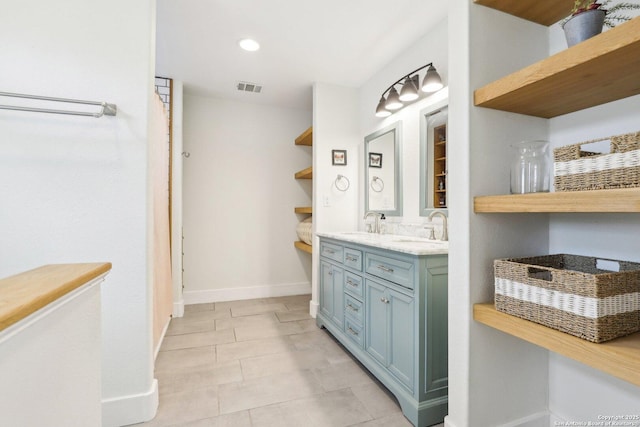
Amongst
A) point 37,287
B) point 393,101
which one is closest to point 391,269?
point 393,101

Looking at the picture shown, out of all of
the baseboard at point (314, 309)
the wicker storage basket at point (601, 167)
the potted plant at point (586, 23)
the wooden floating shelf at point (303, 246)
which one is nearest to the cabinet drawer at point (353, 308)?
the baseboard at point (314, 309)

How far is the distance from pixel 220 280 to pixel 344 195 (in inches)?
74.9

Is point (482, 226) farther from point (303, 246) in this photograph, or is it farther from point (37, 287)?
point (303, 246)

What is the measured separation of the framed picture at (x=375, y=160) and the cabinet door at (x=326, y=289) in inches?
42.7

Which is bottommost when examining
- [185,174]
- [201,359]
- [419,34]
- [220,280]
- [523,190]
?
[201,359]

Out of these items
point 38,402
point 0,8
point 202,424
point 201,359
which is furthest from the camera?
point 201,359

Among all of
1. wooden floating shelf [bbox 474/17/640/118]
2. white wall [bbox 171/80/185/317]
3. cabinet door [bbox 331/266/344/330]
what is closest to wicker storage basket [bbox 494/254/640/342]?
wooden floating shelf [bbox 474/17/640/118]

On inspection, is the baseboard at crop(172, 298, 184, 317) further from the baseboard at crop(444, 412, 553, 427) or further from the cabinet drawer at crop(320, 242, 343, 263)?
the baseboard at crop(444, 412, 553, 427)

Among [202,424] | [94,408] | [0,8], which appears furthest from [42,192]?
[202,424]

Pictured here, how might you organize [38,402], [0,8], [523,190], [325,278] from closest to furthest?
[38,402] < [523,190] < [0,8] < [325,278]

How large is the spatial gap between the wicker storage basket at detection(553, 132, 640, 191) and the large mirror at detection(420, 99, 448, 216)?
3.73ft

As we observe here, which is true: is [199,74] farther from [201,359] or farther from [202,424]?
[202,424]

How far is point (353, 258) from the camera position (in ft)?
7.48

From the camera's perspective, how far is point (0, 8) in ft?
4.75
